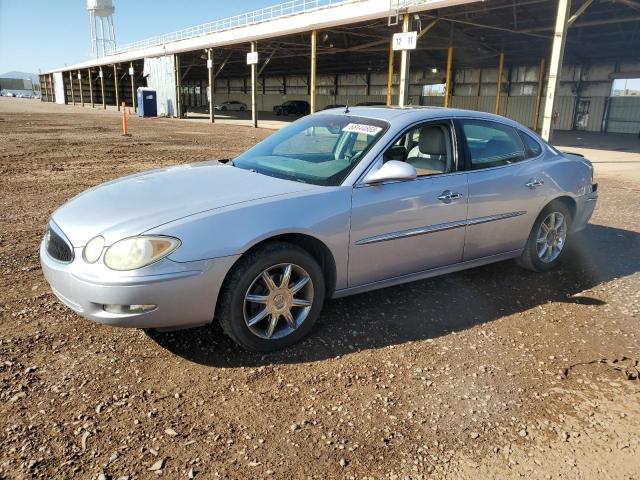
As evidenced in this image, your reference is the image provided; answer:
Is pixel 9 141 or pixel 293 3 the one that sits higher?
pixel 293 3

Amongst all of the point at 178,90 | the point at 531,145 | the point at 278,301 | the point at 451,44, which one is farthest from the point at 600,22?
the point at 178,90

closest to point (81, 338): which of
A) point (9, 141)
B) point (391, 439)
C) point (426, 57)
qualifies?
point (391, 439)

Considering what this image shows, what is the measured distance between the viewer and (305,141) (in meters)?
4.25

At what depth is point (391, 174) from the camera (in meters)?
3.42

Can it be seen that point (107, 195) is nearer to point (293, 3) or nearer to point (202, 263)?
point (202, 263)

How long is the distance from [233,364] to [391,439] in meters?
1.12

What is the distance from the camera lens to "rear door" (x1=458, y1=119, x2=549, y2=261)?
13.4 ft

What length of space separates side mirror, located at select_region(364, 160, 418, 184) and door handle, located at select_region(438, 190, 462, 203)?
0.45 metres

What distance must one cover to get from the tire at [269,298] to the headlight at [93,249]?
74 cm

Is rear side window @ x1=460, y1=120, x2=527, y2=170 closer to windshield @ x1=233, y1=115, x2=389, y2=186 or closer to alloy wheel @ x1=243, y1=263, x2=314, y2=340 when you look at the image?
windshield @ x1=233, y1=115, x2=389, y2=186

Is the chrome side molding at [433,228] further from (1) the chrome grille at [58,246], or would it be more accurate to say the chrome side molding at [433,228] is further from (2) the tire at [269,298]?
(1) the chrome grille at [58,246]

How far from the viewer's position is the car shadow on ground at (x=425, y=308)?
327 centimetres

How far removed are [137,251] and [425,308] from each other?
7.58 ft

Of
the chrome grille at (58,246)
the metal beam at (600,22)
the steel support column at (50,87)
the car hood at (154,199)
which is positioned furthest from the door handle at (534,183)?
the steel support column at (50,87)
